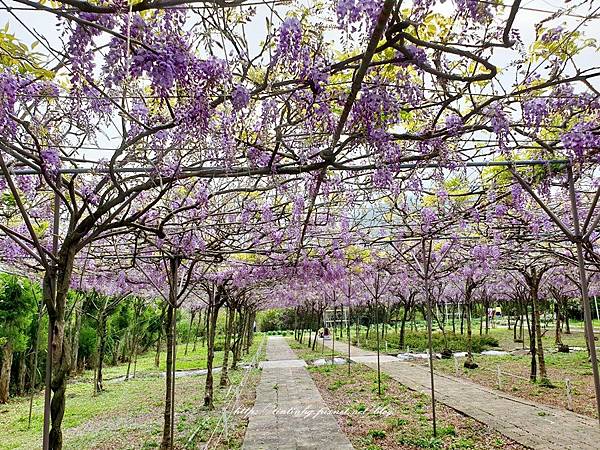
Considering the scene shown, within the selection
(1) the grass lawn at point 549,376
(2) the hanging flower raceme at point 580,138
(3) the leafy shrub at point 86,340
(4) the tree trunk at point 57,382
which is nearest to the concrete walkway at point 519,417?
(1) the grass lawn at point 549,376

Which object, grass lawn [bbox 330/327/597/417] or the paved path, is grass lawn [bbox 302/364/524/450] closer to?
the paved path

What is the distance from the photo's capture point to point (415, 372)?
14.3 meters

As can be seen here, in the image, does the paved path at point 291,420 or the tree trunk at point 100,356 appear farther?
the tree trunk at point 100,356

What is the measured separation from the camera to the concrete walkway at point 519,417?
6.71 meters

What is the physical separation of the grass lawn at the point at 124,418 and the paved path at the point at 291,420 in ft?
1.04

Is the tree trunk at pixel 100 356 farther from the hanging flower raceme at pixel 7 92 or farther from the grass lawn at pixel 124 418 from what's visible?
the hanging flower raceme at pixel 7 92

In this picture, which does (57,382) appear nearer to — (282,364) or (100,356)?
(100,356)

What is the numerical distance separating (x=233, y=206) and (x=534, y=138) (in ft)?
13.2

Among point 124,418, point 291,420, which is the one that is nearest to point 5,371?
point 124,418

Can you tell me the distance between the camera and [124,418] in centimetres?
955

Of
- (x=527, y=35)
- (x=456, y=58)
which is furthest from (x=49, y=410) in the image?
(x=527, y=35)

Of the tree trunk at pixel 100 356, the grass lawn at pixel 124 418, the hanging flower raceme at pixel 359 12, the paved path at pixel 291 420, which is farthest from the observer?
the tree trunk at pixel 100 356

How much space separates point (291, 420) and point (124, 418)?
3.36m

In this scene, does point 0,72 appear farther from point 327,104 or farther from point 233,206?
point 233,206
